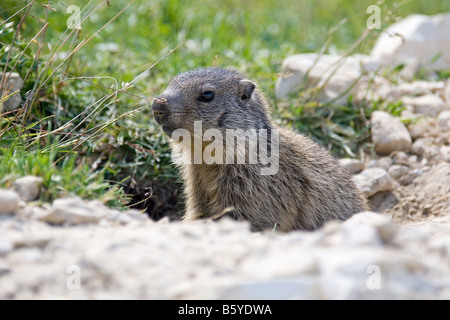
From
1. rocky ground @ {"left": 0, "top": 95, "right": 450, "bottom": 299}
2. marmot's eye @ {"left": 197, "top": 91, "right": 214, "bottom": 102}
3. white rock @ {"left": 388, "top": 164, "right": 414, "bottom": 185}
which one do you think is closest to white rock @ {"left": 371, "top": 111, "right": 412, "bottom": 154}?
white rock @ {"left": 388, "top": 164, "right": 414, "bottom": 185}

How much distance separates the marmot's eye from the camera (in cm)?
464

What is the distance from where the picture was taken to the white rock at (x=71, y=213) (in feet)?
10.1

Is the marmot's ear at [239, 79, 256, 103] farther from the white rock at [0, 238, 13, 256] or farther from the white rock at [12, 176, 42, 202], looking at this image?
the white rock at [0, 238, 13, 256]

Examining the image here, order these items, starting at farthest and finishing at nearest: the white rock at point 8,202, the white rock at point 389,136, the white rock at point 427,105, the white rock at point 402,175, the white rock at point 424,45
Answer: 1. the white rock at point 424,45
2. the white rock at point 427,105
3. the white rock at point 389,136
4. the white rock at point 402,175
5. the white rock at point 8,202

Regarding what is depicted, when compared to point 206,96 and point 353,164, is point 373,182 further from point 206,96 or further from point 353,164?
point 206,96

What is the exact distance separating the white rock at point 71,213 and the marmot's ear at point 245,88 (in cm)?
195

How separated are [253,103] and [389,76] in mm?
3083

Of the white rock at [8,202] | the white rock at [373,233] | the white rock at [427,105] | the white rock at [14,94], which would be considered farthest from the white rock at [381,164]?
the white rock at [8,202]

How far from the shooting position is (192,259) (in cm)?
272

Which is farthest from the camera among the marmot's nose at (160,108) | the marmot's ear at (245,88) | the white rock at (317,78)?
the white rock at (317,78)

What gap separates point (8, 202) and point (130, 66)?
398 cm

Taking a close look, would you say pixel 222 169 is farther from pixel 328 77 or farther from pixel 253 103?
pixel 328 77

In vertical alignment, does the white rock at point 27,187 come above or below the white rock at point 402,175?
below

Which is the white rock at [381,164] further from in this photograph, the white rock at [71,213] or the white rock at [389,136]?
the white rock at [71,213]
